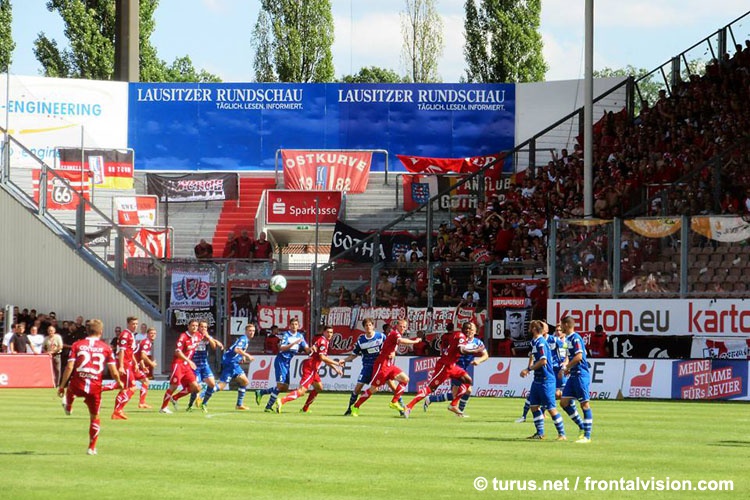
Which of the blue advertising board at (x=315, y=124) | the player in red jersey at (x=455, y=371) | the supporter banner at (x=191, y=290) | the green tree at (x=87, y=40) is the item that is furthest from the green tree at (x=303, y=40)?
the player in red jersey at (x=455, y=371)

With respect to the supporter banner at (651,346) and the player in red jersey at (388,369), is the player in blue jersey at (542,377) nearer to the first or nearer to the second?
the player in red jersey at (388,369)

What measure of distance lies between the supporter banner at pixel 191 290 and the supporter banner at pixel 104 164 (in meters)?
10.6

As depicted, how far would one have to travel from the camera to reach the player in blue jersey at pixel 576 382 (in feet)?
72.1

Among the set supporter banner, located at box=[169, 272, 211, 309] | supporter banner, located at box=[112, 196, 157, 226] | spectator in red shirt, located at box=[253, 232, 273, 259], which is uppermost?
supporter banner, located at box=[112, 196, 157, 226]

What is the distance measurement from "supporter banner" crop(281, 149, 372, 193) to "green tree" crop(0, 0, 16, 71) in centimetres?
3152

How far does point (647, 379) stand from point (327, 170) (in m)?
21.6

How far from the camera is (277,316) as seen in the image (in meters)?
41.9

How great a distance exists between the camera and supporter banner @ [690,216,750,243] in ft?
114

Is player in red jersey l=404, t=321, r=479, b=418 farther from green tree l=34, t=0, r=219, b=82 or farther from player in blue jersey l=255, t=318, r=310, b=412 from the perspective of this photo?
green tree l=34, t=0, r=219, b=82

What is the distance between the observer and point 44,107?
56969 mm

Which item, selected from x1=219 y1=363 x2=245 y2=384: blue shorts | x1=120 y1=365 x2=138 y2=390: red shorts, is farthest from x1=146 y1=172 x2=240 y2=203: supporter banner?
x1=120 y1=365 x2=138 y2=390: red shorts

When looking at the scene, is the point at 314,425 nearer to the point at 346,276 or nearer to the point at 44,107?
the point at 346,276

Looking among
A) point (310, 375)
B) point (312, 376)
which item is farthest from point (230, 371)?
point (312, 376)

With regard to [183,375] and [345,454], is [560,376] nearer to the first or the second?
[345,454]
